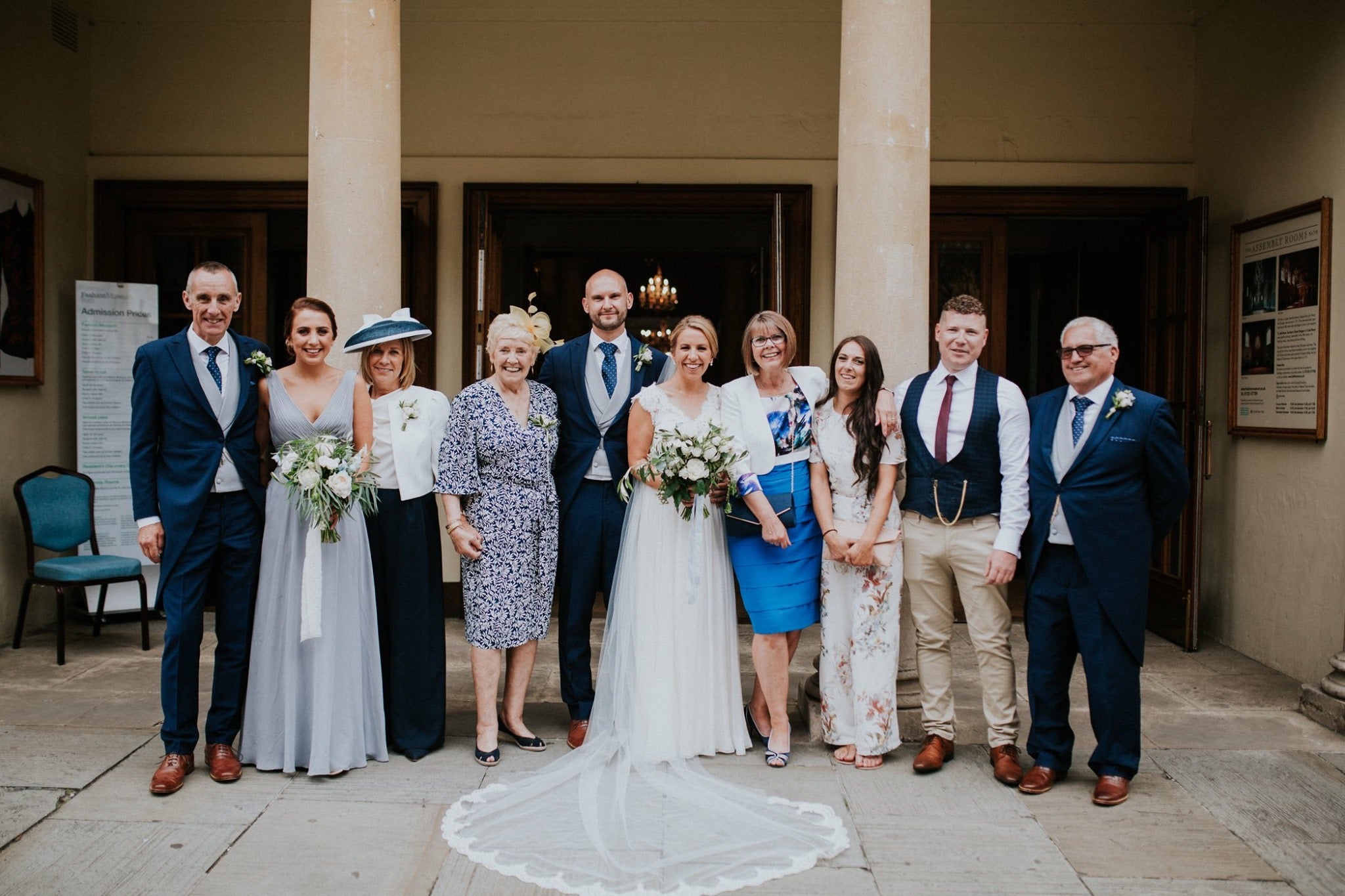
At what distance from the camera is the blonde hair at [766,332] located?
14.2 feet

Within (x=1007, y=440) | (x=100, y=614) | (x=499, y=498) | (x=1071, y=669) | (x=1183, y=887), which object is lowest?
(x=1183, y=887)

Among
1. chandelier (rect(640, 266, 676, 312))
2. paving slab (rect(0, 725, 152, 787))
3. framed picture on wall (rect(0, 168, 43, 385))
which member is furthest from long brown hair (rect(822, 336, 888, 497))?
chandelier (rect(640, 266, 676, 312))

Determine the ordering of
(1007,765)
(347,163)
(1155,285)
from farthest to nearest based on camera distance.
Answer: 1. (1155,285)
2. (347,163)
3. (1007,765)

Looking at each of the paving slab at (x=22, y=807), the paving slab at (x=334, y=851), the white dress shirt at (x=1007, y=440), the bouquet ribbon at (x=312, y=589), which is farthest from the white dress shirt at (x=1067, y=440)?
the paving slab at (x=22, y=807)

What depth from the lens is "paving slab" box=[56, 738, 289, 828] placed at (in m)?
3.81

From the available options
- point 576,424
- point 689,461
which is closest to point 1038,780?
point 689,461

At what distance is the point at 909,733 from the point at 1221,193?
425 cm

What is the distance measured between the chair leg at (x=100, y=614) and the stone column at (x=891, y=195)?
4347 millimetres

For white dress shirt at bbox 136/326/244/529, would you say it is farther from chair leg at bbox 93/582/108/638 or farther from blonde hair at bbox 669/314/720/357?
chair leg at bbox 93/582/108/638

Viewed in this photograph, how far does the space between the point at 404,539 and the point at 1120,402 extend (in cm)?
287

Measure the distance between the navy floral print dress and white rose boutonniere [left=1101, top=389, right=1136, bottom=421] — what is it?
7.22 feet

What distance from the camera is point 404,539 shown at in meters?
4.45

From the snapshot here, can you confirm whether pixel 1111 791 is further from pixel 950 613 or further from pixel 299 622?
pixel 299 622

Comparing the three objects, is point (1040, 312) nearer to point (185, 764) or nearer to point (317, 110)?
point (317, 110)
